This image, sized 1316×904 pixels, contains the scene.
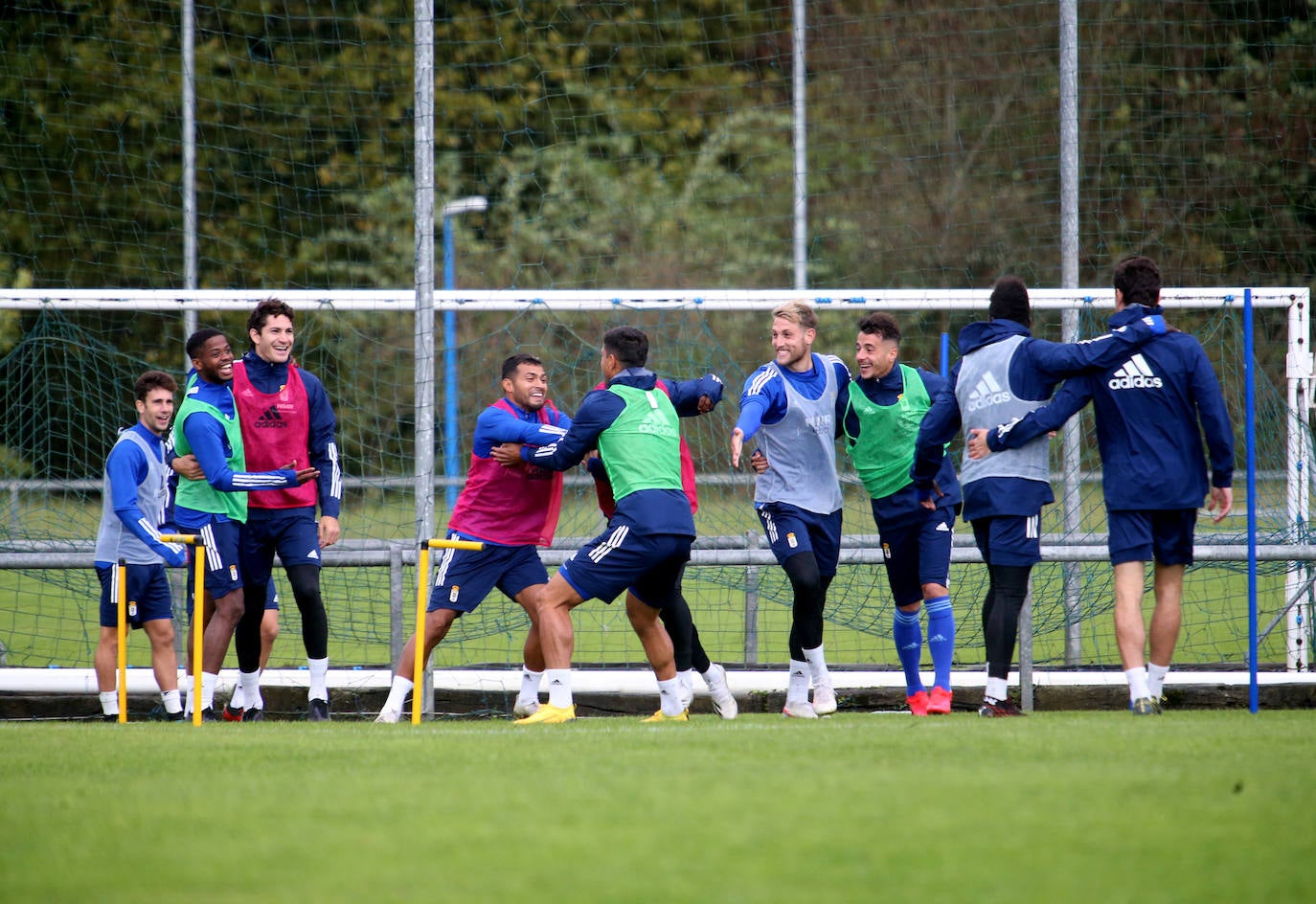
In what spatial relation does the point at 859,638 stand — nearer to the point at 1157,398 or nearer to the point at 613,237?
the point at 1157,398

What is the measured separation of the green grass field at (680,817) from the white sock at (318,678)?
1931mm

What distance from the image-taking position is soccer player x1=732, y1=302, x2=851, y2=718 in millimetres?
7395

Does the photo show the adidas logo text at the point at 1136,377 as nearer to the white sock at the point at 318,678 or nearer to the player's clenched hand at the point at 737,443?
the player's clenched hand at the point at 737,443

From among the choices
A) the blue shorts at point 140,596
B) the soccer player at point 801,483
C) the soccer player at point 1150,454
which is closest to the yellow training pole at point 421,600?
the soccer player at point 801,483

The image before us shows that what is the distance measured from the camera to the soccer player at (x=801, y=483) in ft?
24.3

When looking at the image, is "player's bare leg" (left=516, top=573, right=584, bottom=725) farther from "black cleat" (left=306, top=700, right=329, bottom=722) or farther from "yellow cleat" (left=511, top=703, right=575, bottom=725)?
"black cleat" (left=306, top=700, right=329, bottom=722)

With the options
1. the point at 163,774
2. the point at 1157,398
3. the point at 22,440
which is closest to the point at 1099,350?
the point at 1157,398

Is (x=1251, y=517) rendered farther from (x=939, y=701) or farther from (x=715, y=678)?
(x=715, y=678)

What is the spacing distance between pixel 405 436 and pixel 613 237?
29.2 feet

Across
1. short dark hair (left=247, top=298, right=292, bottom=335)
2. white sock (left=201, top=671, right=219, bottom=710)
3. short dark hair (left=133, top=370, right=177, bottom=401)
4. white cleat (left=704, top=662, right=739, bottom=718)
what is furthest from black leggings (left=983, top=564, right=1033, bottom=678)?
short dark hair (left=133, top=370, right=177, bottom=401)

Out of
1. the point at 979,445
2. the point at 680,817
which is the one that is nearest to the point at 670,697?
the point at 979,445

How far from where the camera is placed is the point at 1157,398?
6590 mm

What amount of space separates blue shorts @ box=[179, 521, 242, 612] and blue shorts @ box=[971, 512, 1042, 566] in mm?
4032

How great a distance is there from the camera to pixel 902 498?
297 inches
